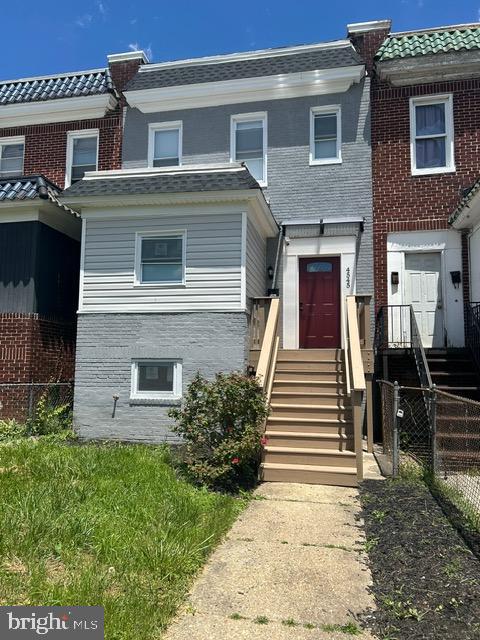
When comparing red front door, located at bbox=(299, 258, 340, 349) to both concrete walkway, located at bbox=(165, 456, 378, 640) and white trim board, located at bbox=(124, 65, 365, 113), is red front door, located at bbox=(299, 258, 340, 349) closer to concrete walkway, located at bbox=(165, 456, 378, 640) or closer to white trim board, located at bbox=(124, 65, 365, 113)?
white trim board, located at bbox=(124, 65, 365, 113)

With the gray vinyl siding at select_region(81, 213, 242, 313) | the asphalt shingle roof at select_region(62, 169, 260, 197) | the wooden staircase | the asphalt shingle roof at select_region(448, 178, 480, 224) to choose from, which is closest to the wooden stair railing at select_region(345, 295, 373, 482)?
the wooden staircase

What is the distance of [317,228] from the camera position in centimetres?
1127

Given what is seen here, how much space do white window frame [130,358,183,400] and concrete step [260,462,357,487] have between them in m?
2.93

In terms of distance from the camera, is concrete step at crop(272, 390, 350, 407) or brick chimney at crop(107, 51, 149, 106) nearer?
concrete step at crop(272, 390, 350, 407)

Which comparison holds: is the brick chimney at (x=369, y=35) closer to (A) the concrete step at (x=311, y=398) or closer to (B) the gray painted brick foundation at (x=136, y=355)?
(B) the gray painted brick foundation at (x=136, y=355)

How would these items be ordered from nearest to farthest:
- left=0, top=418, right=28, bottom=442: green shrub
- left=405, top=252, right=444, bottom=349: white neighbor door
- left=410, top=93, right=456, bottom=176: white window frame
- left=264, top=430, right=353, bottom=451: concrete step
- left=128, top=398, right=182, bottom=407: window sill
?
left=264, top=430, right=353, bottom=451: concrete step → left=0, top=418, right=28, bottom=442: green shrub → left=128, top=398, right=182, bottom=407: window sill → left=405, top=252, right=444, bottom=349: white neighbor door → left=410, top=93, right=456, bottom=176: white window frame

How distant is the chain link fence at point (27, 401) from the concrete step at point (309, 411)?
182 inches

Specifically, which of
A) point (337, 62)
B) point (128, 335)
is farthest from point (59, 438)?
point (337, 62)

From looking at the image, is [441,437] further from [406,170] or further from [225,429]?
[406,170]

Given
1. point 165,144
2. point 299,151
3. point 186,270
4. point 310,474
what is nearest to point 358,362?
point 310,474

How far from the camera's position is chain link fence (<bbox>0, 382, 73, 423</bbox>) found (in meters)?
9.56

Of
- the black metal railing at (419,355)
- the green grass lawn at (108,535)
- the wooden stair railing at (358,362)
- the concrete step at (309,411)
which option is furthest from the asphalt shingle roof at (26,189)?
the black metal railing at (419,355)

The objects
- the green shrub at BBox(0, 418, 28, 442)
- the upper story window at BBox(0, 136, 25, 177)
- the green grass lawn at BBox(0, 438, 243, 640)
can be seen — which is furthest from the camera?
the upper story window at BBox(0, 136, 25, 177)

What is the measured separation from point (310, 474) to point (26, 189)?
8078mm
